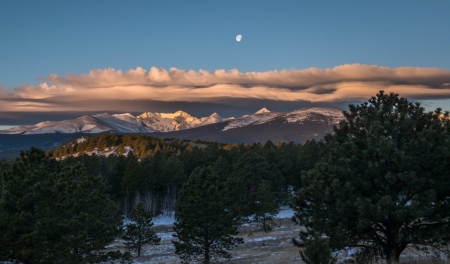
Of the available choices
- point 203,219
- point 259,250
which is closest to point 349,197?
point 203,219

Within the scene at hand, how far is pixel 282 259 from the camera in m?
31.4

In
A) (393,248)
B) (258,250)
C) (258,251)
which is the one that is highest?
(393,248)

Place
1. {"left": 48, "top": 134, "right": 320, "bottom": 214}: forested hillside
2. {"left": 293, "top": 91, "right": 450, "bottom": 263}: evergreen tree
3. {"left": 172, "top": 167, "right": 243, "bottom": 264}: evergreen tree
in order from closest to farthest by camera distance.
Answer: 1. {"left": 293, "top": 91, "right": 450, "bottom": 263}: evergreen tree
2. {"left": 172, "top": 167, "right": 243, "bottom": 264}: evergreen tree
3. {"left": 48, "top": 134, "right": 320, "bottom": 214}: forested hillside

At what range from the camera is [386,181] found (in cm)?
1556

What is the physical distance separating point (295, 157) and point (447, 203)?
7586 cm

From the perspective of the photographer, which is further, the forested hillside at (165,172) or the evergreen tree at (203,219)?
the forested hillside at (165,172)

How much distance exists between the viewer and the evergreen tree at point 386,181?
14.9m

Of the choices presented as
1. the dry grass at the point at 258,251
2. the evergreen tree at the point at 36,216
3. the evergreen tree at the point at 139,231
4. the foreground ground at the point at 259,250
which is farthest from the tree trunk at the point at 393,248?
the evergreen tree at the point at 139,231

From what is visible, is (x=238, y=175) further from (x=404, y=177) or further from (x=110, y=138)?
(x=110, y=138)

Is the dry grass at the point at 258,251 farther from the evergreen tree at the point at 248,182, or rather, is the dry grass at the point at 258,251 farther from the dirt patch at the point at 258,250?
the evergreen tree at the point at 248,182

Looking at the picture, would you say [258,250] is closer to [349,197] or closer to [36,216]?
[36,216]

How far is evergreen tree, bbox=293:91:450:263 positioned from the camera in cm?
1491

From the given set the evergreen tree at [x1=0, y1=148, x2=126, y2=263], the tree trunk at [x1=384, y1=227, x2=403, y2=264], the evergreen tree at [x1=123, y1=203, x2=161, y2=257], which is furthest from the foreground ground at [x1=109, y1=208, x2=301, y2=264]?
the evergreen tree at [x1=0, y1=148, x2=126, y2=263]

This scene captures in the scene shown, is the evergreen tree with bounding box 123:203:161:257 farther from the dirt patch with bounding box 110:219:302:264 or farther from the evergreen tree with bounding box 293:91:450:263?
the evergreen tree with bounding box 293:91:450:263
